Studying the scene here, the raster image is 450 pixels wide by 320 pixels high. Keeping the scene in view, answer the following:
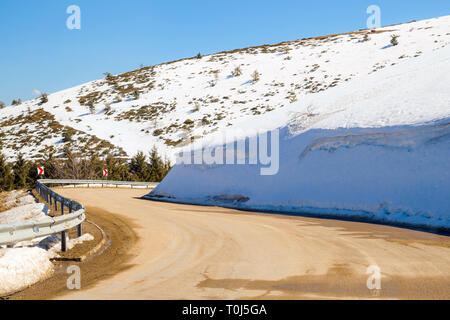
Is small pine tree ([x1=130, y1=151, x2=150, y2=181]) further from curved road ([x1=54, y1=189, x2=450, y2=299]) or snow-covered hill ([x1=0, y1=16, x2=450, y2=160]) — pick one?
curved road ([x1=54, y1=189, x2=450, y2=299])

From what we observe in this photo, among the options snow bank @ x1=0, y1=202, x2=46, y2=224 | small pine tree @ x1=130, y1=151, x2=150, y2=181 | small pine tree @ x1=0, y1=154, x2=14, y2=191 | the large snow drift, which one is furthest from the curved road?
small pine tree @ x1=0, y1=154, x2=14, y2=191

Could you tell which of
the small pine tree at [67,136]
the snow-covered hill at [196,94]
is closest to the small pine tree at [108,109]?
the snow-covered hill at [196,94]

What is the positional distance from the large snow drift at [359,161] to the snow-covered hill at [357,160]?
4 centimetres

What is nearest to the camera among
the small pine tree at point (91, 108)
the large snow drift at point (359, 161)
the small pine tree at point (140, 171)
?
the large snow drift at point (359, 161)

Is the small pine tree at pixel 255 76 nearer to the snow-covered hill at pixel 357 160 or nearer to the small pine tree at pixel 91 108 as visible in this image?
the small pine tree at pixel 91 108

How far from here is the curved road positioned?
17.4ft

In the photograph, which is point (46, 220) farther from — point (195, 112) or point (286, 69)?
point (286, 69)

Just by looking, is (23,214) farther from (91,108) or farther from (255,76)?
(255,76)

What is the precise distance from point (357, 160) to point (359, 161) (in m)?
0.12

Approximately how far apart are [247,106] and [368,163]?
50.1m

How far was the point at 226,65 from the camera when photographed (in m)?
89.4

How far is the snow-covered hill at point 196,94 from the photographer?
6119 cm
